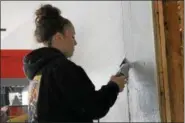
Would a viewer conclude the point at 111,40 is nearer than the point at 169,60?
No

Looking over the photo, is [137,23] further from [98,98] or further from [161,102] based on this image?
[98,98]

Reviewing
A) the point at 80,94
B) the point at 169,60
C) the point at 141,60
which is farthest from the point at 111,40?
the point at 80,94

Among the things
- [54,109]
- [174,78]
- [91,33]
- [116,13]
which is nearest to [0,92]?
[91,33]

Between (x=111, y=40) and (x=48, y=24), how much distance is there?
25.4 inches

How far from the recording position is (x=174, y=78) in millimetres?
1345

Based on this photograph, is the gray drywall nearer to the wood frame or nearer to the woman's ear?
the wood frame

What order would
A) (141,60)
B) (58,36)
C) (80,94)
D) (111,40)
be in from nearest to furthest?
1. (80,94)
2. (58,36)
3. (141,60)
4. (111,40)

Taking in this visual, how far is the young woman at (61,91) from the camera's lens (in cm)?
Answer: 113

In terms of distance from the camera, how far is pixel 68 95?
1128 millimetres

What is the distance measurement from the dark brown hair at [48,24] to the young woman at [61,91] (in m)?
0.06

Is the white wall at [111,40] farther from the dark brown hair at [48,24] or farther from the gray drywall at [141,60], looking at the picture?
the dark brown hair at [48,24]

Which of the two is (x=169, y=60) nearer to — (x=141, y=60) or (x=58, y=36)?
(x=141, y=60)

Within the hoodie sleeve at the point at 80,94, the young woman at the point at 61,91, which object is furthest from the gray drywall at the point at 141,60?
the hoodie sleeve at the point at 80,94

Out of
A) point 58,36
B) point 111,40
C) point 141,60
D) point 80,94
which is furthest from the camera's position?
point 111,40
